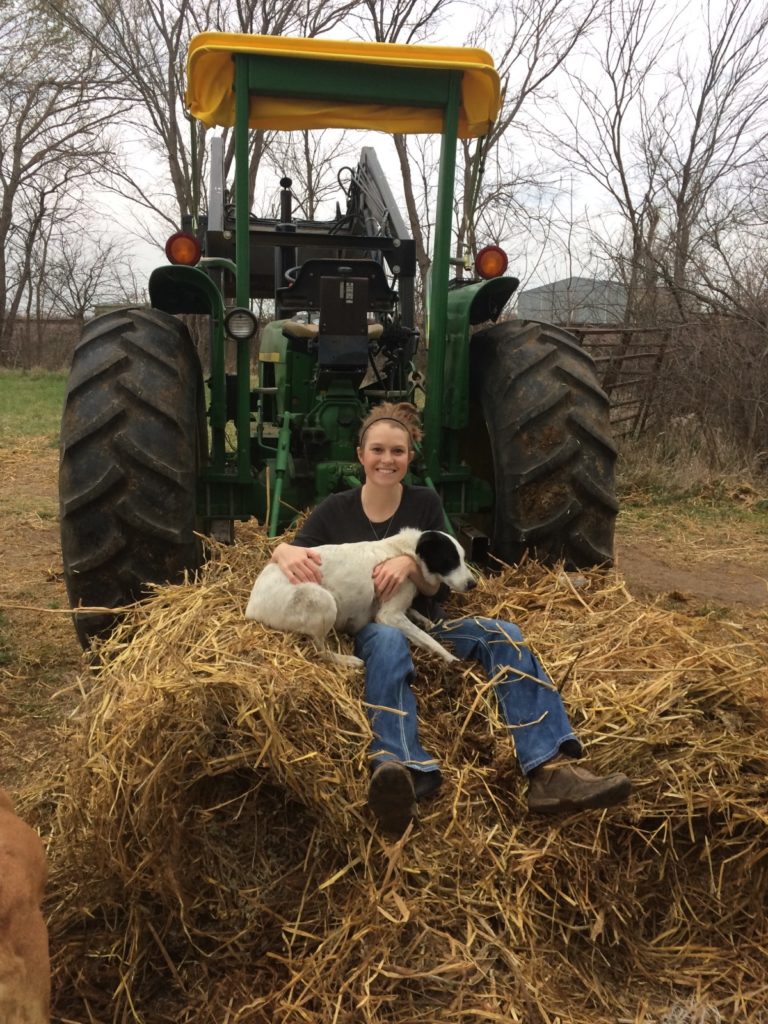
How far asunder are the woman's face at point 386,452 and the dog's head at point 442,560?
31 cm

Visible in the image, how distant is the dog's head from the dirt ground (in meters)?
1.13

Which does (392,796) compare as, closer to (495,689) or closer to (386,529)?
(495,689)

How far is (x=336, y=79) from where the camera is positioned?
3.52 m

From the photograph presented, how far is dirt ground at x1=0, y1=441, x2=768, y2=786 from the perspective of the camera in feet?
11.5

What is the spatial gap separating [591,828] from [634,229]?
12975mm

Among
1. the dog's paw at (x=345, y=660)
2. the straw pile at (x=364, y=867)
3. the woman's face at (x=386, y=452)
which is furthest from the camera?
the woman's face at (x=386, y=452)

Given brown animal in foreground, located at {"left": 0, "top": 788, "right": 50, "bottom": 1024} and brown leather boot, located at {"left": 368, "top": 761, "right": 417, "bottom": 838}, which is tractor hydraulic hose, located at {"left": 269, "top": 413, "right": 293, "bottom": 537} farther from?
brown animal in foreground, located at {"left": 0, "top": 788, "right": 50, "bottom": 1024}

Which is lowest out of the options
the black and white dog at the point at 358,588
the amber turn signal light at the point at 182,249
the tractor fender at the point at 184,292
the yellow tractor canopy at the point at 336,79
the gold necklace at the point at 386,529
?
the black and white dog at the point at 358,588

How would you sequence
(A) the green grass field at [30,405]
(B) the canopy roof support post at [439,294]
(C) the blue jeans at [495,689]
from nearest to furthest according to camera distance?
(C) the blue jeans at [495,689] → (B) the canopy roof support post at [439,294] → (A) the green grass field at [30,405]

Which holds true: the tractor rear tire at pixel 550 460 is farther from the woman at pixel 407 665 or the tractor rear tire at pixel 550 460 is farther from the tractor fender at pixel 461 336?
the woman at pixel 407 665

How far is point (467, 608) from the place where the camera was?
3.27 metres

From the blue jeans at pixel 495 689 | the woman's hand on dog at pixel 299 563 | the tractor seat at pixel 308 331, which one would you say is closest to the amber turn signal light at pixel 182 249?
the tractor seat at pixel 308 331

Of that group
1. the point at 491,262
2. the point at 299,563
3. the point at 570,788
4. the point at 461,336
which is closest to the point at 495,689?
the point at 570,788

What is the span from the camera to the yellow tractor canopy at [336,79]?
343cm
